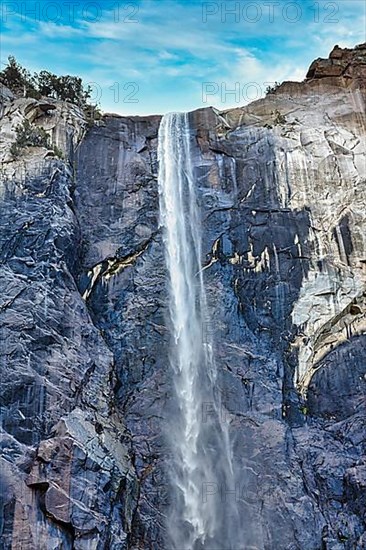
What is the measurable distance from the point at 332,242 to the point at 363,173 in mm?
3040

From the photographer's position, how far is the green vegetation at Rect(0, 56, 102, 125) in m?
22.7

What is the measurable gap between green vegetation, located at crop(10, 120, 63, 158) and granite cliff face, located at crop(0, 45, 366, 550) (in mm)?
418

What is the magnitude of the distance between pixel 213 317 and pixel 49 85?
41.5 feet

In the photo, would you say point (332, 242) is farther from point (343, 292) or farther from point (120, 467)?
point (120, 467)

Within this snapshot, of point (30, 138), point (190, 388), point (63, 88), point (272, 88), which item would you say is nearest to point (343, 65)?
point (272, 88)

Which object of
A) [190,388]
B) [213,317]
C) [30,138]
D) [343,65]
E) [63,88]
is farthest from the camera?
[63,88]

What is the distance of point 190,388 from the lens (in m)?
16.8

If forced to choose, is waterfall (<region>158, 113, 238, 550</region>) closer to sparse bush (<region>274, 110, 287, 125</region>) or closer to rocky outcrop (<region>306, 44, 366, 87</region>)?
sparse bush (<region>274, 110, 287, 125</region>)

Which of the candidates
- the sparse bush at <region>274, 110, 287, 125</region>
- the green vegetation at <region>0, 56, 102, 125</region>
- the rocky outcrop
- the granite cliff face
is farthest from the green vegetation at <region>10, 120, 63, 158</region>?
the rocky outcrop

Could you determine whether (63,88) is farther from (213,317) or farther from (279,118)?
(213,317)

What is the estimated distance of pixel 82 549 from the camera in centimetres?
1245

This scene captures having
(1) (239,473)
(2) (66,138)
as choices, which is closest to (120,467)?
(1) (239,473)

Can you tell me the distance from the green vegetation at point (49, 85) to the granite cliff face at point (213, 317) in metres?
1.47

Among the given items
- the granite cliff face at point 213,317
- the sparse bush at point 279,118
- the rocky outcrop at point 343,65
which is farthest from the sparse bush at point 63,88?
the rocky outcrop at point 343,65
